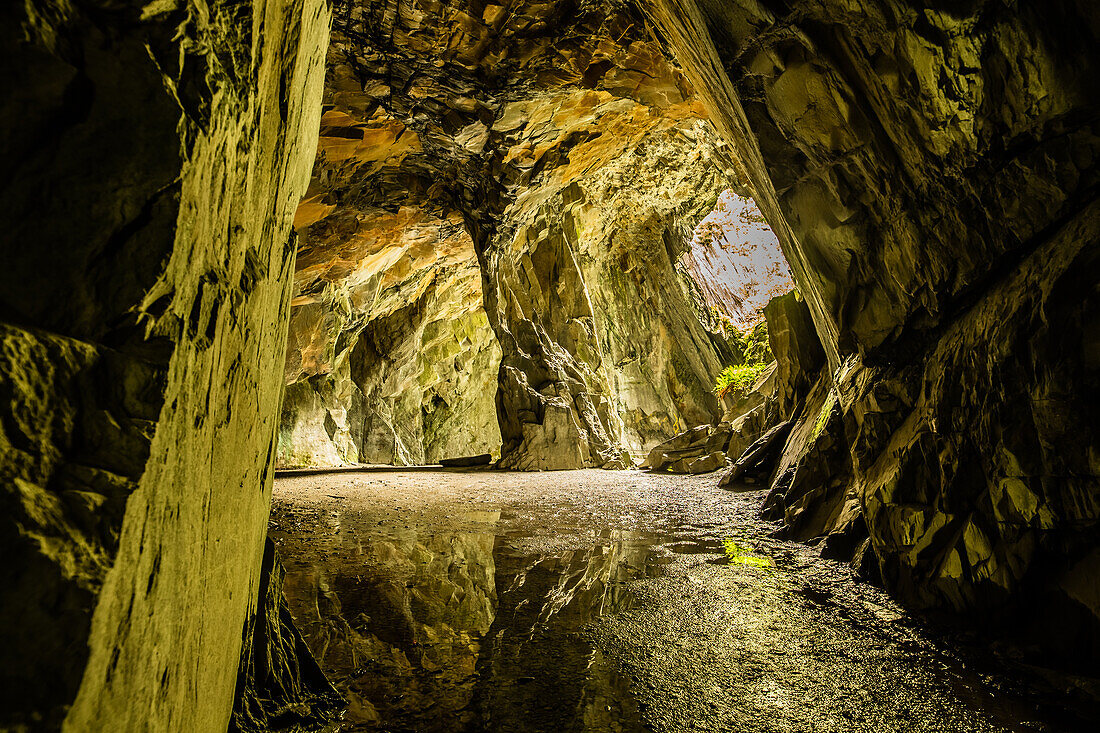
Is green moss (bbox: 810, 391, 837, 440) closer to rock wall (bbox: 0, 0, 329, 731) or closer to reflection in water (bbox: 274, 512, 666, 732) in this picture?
reflection in water (bbox: 274, 512, 666, 732)

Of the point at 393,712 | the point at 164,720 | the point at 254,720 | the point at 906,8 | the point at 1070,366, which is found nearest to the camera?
the point at 164,720

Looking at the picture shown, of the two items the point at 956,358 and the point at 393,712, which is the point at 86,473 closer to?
the point at 393,712

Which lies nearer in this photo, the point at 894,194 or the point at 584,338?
the point at 894,194

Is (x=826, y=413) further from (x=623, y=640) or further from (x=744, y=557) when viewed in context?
(x=623, y=640)

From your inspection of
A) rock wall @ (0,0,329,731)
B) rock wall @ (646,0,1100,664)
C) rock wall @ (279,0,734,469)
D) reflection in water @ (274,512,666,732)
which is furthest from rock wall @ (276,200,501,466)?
rock wall @ (0,0,329,731)

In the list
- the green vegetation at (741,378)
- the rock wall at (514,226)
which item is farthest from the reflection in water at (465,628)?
the green vegetation at (741,378)

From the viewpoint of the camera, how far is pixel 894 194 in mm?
3318

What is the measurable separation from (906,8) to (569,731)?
3591 mm

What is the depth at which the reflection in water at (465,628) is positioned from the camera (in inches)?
66.8

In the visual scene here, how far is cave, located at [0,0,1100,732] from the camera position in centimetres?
73

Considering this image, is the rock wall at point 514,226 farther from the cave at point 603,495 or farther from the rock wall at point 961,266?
the rock wall at point 961,266

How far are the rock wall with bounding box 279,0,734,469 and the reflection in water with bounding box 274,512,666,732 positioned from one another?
7.79 m

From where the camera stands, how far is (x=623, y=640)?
88.4 inches

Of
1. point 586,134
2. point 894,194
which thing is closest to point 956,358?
point 894,194
